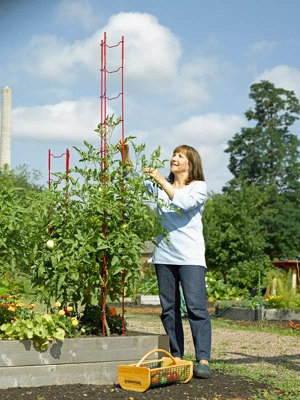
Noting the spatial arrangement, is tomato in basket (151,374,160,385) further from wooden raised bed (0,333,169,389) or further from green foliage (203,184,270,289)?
green foliage (203,184,270,289)

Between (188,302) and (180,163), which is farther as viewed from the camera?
(180,163)

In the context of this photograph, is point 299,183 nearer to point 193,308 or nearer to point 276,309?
point 276,309

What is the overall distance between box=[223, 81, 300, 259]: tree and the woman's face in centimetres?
4288

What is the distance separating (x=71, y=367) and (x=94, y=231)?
0.91 meters

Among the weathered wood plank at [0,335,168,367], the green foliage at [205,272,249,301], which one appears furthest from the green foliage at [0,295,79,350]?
the green foliage at [205,272,249,301]

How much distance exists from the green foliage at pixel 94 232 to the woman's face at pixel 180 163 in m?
0.34

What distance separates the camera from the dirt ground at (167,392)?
403cm

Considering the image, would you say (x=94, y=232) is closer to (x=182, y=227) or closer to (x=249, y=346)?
(x=182, y=227)

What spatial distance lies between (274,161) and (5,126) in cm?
2190

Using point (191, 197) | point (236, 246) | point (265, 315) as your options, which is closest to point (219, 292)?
point (236, 246)

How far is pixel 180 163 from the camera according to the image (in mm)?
5027

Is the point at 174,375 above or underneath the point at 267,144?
underneath

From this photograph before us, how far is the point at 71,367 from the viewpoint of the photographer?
435 centimetres

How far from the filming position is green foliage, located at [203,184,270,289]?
1769 centimetres
